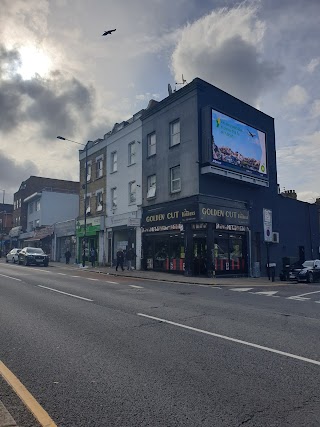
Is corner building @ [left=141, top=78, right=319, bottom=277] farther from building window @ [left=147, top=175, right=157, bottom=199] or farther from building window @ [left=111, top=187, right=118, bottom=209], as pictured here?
building window @ [left=111, top=187, right=118, bottom=209]

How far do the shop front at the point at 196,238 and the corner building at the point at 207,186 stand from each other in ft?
0.21

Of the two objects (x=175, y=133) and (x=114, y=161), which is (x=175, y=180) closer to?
(x=175, y=133)

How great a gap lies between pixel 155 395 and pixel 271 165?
29.0m

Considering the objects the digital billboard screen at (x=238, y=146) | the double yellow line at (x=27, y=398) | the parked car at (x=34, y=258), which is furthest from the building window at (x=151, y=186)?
the double yellow line at (x=27, y=398)

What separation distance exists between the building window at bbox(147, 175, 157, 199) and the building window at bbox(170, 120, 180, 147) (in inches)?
122

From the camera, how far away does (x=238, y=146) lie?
26.4m

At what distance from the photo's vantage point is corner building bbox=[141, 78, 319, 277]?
24.0 metres

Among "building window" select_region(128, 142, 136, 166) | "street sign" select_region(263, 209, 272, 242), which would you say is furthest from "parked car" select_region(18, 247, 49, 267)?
"street sign" select_region(263, 209, 272, 242)

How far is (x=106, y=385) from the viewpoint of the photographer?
4.61 metres

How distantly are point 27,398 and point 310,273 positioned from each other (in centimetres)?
2131

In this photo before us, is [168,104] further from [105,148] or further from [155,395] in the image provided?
[155,395]

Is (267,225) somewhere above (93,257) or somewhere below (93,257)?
above

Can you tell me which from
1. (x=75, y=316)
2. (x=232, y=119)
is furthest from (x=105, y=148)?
(x=75, y=316)

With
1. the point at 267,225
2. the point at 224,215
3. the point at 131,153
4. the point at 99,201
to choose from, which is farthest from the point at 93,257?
the point at 267,225
